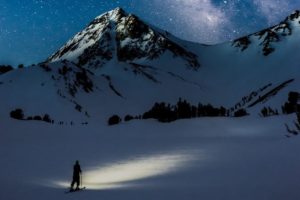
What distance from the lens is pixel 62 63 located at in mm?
93625

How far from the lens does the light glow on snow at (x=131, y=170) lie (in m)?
24.0

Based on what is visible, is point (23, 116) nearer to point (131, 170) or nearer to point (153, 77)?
point (131, 170)

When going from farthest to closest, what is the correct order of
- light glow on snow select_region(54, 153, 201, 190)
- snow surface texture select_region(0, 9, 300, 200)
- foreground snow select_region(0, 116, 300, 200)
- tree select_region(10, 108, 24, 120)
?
tree select_region(10, 108, 24, 120) < light glow on snow select_region(54, 153, 201, 190) < snow surface texture select_region(0, 9, 300, 200) < foreground snow select_region(0, 116, 300, 200)

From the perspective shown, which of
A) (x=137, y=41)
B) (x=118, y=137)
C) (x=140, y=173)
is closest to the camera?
(x=140, y=173)

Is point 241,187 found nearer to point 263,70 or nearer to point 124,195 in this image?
point 124,195

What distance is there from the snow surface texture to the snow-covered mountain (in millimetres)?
361

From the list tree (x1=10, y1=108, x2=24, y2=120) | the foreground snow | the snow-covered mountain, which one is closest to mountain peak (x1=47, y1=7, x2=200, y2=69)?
the snow-covered mountain

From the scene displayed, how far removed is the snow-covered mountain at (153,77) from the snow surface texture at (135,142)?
0.36 metres

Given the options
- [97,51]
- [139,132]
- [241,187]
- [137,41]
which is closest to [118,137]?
[139,132]

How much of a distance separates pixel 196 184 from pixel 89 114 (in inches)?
2185

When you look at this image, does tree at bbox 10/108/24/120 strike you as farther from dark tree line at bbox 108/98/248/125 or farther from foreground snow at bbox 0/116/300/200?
foreground snow at bbox 0/116/300/200

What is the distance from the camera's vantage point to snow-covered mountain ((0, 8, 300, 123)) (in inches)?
2911

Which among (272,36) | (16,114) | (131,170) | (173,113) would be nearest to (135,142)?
(131,170)

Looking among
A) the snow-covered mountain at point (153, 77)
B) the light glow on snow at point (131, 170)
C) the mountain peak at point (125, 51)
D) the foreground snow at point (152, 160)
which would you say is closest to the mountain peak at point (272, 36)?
the snow-covered mountain at point (153, 77)
